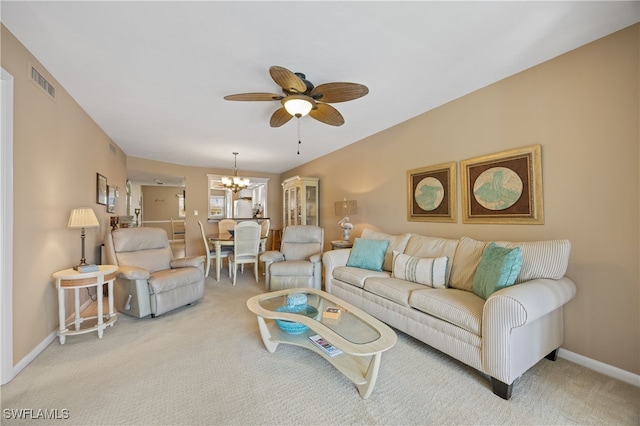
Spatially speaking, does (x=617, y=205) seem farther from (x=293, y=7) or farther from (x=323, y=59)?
(x=293, y=7)

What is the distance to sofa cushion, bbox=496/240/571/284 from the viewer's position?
6.35ft

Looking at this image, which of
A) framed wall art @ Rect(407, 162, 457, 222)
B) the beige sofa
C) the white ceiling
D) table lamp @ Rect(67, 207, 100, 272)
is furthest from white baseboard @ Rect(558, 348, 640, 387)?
table lamp @ Rect(67, 207, 100, 272)

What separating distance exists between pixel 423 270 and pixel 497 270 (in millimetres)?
669

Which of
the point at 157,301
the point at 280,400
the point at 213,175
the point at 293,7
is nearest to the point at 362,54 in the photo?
the point at 293,7

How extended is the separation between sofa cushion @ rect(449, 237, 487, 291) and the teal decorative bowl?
1341mm

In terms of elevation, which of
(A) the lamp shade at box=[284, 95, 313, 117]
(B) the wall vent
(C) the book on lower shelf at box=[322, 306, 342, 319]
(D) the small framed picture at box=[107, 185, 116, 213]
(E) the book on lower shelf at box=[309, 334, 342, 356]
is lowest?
(E) the book on lower shelf at box=[309, 334, 342, 356]

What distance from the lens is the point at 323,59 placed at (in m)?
2.14

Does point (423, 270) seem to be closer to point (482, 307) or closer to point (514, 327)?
point (482, 307)

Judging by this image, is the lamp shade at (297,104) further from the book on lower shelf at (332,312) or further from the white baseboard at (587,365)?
the white baseboard at (587,365)

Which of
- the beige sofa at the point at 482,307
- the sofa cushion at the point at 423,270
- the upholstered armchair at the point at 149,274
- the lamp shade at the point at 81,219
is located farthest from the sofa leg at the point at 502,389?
the lamp shade at the point at 81,219

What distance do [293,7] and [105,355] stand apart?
293cm

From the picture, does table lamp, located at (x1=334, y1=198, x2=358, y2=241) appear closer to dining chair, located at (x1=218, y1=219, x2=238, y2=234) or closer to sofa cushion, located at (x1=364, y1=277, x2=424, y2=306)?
sofa cushion, located at (x1=364, y1=277, x2=424, y2=306)

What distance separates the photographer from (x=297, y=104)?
89.4 inches

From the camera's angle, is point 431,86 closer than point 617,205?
No
